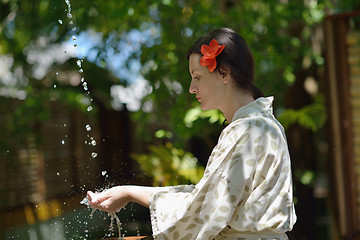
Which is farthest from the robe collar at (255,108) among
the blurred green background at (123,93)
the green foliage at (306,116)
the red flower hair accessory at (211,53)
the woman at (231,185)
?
the green foliage at (306,116)

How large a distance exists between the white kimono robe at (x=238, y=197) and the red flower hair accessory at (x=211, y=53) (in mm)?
197

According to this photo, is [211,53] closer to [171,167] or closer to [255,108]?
[255,108]

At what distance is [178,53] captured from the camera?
4.02m

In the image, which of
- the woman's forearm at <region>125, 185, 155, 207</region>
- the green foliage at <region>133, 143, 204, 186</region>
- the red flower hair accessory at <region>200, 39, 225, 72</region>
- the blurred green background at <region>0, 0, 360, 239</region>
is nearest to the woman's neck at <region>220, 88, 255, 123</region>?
the red flower hair accessory at <region>200, 39, 225, 72</region>

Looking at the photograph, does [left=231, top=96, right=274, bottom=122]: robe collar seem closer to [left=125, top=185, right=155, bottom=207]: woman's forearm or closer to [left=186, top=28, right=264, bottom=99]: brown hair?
[left=186, top=28, right=264, bottom=99]: brown hair

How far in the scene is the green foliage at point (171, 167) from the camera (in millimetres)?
3752

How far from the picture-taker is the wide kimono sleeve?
53.2 inches

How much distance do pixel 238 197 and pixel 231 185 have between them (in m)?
0.04

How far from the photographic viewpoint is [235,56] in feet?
4.99

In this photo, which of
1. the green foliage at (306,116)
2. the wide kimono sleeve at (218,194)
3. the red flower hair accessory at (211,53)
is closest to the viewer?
the wide kimono sleeve at (218,194)

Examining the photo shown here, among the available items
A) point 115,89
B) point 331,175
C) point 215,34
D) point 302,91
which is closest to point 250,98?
point 215,34

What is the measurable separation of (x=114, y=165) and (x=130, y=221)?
2379 mm

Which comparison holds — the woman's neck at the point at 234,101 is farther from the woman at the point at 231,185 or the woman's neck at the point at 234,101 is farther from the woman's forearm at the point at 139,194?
the woman's forearm at the point at 139,194

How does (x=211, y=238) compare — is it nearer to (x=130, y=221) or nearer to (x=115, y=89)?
(x=130, y=221)
